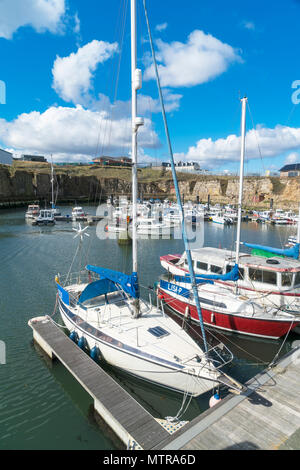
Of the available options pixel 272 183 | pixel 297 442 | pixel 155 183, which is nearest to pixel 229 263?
pixel 297 442

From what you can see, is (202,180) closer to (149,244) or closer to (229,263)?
(149,244)

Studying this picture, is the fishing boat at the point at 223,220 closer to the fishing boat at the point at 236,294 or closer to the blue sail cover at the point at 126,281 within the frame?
the fishing boat at the point at 236,294

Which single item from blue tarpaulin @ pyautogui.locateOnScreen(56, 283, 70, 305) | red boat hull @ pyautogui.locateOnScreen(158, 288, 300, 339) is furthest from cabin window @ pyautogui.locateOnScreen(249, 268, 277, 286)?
blue tarpaulin @ pyautogui.locateOnScreen(56, 283, 70, 305)

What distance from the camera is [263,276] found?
1539cm

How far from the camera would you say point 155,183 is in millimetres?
141375

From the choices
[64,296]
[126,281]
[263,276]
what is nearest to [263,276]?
[263,276]

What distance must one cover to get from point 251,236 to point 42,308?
136 feet

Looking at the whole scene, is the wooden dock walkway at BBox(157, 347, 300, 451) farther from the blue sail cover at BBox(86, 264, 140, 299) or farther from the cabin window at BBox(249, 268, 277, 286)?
the cabin window at BBox(249, 268, 277, 286)

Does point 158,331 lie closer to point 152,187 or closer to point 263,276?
point 263,276

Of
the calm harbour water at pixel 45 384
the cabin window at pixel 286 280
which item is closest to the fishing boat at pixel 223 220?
the calm harbour water at pixel 45 384

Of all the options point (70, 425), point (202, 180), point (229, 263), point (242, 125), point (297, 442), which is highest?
point (202, 180)

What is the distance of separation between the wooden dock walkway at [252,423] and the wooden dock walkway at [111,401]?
862 millimetres

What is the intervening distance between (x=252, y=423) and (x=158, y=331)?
4.75m

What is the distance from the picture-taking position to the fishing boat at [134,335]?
942cm
